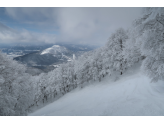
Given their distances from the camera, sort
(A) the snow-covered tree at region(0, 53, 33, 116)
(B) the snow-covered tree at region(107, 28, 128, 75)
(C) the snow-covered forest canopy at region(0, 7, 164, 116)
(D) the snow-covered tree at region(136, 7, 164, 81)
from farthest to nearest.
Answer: (B) the snow-covered tree at region(107, 28, 128, 75), (A) the snow-covered tree at region(0, 53, 33, 116), (C) the snow-covered forest canopy at region(0, 7, 164, 116), (D) the snow-covered tree at region(136, 7, 164, 81)

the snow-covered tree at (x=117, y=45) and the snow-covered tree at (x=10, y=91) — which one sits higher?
the snow-covered tree at (x=117, y=45)

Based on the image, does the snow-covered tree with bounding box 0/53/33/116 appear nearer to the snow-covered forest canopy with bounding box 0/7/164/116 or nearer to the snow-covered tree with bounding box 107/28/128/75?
the snow-covered forest canopy with bounding box 0/7/164/116

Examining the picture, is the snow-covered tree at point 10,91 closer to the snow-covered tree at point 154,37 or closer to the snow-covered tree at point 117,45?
the snow-covered tree at point 154,37

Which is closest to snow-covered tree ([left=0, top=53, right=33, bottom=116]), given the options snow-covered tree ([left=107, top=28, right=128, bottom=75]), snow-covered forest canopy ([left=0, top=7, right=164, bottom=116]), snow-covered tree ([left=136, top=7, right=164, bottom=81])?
snow-covered forest canopy ([left=0, top=7, right=164, bottom=116])

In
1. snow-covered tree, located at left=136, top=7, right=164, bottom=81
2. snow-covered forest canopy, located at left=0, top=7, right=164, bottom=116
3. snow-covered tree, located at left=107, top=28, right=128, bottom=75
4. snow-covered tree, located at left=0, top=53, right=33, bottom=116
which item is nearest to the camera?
snow-covered tree, located at left=136, top=7, right=164, bottom=81

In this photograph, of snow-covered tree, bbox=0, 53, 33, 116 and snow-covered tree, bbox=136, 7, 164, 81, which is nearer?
snow-covered tree, bbox=136, 7, 164, 81

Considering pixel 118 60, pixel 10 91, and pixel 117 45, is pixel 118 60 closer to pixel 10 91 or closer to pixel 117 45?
pixel 117 45

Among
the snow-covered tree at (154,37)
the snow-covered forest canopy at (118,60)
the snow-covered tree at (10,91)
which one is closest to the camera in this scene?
the snow-covered tree at (154,37)

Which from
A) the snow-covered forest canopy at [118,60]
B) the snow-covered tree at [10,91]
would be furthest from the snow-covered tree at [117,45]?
the snow-covered tree at [10,91]

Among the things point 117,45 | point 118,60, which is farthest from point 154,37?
point 118,60

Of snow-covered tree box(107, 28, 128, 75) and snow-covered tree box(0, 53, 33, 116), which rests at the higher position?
snow-covered tree box(107, 28, 128, 75)
